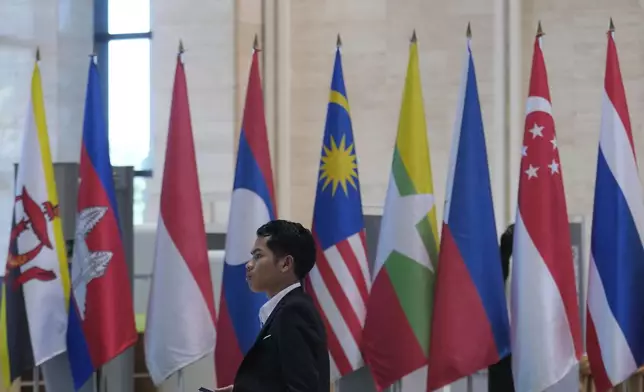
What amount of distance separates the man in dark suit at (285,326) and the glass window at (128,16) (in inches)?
225

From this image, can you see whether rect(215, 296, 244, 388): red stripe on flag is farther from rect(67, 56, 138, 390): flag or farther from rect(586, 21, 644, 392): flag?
rect(586, 21, 644, 392): flag

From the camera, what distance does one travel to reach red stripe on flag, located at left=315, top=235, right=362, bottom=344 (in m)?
6.05

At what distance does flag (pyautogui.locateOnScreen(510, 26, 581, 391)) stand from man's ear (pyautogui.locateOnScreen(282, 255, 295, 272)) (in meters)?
2.18

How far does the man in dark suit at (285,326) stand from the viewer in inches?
133

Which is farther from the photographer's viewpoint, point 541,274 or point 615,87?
point 615,87

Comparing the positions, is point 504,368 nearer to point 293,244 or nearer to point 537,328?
point 537,328

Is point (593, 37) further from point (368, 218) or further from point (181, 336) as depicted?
point (181, 336)

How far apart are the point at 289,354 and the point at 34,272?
9.97ft

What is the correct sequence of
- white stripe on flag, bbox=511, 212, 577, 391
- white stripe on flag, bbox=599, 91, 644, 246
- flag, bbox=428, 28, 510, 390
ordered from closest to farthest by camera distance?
1. white stripe on flag, bbox=511, 212, 577, 391
2. flag, bbox=428, 28, 510, 390
3. white stripe on flag, bbox=599, 91, 644, 246

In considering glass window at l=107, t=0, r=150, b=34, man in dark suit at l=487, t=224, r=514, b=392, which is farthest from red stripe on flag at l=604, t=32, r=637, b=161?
glass window at l=107, t=0, r=150, b=34

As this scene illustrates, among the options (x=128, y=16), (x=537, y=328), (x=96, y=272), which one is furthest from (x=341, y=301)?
(x=128, y=16)

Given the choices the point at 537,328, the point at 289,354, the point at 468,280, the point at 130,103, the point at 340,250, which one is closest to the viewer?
the point at 289,354

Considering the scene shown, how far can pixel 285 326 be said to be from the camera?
3408 mm

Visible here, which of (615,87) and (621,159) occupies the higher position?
(615,87)
